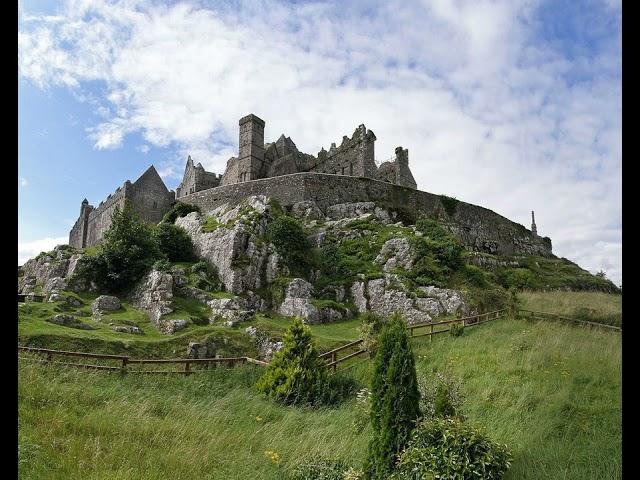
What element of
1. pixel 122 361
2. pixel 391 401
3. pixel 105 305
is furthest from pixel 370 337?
pixel 105 305

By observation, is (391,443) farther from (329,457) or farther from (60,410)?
(60,410)

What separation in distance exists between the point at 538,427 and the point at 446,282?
1772 centimetres

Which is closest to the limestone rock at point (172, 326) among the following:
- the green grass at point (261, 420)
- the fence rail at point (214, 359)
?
the fence rail at point (214, 359)

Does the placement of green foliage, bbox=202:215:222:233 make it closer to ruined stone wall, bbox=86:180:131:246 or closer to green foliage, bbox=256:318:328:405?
ruined stone wall, bbox=86:180:131:246

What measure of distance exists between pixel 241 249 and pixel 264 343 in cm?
953

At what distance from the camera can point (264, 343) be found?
68.6ft

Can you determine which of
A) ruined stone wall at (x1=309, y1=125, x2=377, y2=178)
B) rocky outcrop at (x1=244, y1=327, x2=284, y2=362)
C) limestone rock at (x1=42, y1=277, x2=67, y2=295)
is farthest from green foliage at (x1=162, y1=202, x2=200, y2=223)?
rocky outcrop at (x1=244, y1=327, x2=284, y2=362)

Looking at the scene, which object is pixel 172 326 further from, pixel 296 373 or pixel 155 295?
pixel 296 373

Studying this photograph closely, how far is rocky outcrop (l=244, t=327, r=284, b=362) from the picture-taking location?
2023 centimetres

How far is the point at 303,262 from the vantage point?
29719mm

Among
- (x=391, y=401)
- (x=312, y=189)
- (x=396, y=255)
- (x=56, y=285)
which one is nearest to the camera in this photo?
(x=391, y=401)

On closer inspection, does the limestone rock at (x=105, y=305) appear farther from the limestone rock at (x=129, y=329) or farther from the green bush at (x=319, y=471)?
the green bush at (x=319, y=471)
